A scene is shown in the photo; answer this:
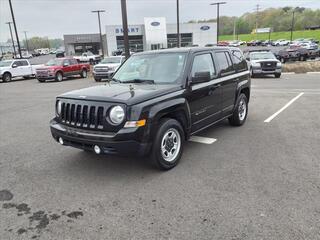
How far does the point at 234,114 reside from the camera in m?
6.88

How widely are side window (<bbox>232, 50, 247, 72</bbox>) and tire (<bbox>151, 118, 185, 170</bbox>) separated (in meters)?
2.74

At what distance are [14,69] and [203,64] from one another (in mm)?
22303

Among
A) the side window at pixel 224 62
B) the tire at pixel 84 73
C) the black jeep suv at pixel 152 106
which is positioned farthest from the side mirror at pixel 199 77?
the tire at pixel 84 73

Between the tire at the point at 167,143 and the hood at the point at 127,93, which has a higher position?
the hood at the point at 127,93

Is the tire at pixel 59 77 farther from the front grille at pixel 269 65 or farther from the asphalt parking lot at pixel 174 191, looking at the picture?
the asphalt parking lot at pixel 174 191

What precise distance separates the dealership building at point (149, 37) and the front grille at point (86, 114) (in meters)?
58.2

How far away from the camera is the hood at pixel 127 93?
410 cm

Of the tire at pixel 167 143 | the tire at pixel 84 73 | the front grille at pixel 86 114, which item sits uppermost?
the front grille at pixel 86 114

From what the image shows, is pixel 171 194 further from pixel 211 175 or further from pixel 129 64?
pixel 129 64

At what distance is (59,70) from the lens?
21672 millimetres

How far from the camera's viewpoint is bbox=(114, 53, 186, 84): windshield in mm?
5027

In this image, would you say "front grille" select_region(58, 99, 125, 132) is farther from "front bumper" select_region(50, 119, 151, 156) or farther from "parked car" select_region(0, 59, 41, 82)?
"parked car" select_region(0, 59, 41, 82)

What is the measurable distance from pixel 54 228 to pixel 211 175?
91.0 inches

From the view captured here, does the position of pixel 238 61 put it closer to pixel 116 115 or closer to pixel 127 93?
pixel 127 93
